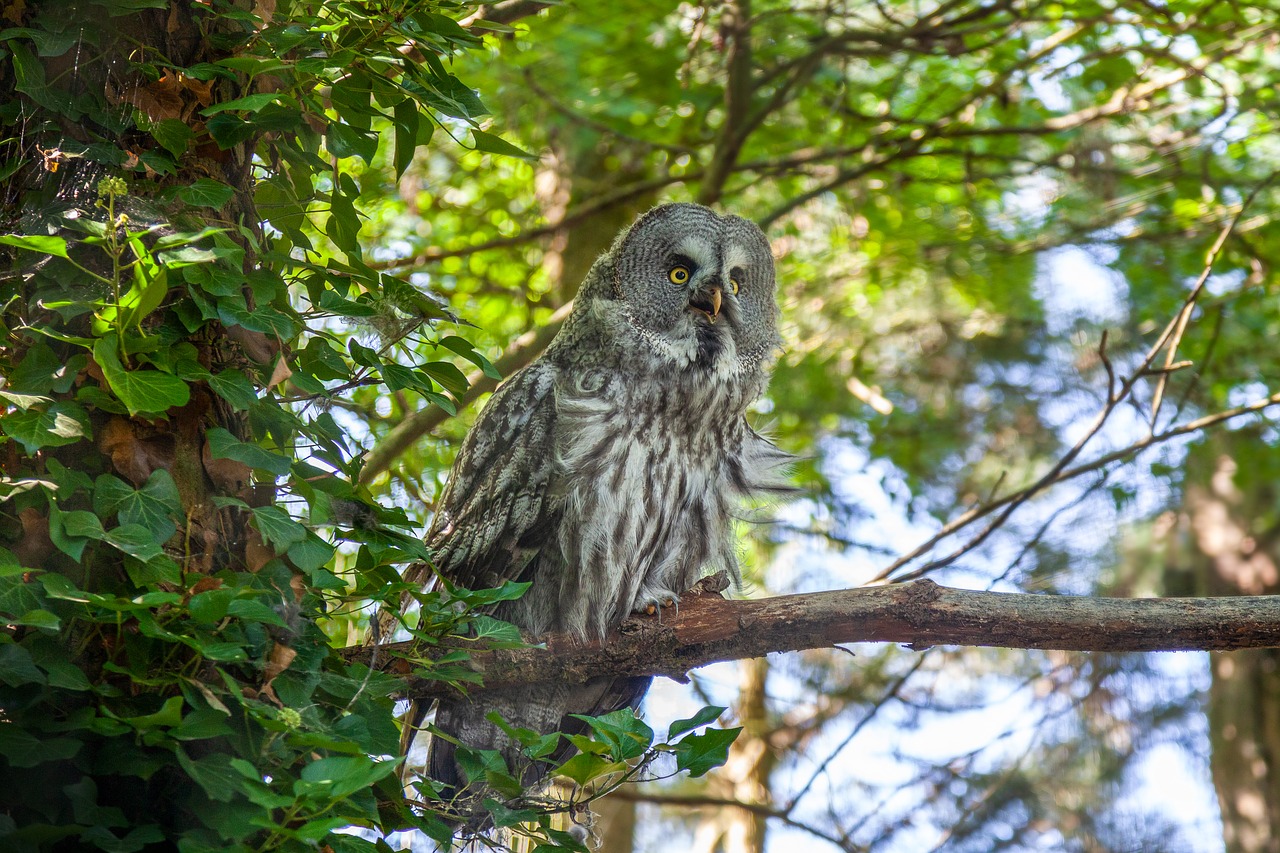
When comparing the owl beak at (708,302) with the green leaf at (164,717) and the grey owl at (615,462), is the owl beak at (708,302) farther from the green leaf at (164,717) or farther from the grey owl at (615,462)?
the green leaf at (164,717)

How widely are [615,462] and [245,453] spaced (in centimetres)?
136

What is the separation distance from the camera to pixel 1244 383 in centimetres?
548

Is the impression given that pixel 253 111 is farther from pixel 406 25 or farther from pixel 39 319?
pixel 39 319

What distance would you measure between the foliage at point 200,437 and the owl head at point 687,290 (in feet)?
3.85

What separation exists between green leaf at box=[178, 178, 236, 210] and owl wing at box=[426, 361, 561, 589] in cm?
129

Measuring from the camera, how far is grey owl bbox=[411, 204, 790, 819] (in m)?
2.84

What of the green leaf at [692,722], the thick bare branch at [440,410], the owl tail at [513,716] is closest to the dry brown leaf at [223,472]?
the green leaf at [692,722]

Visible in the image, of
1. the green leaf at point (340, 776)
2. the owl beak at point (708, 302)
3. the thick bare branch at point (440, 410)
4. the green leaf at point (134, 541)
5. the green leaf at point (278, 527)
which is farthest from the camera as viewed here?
the owl beak at point (708, 302)

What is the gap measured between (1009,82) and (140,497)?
174 inches

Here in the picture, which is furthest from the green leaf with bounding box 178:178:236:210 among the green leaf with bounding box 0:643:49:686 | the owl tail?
the owl tail

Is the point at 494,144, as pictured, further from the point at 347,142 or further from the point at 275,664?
the point at 275,664

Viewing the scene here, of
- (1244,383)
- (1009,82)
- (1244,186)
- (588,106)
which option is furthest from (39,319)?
(1244,383)

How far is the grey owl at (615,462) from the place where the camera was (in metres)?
2.84

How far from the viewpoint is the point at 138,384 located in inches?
58.6
